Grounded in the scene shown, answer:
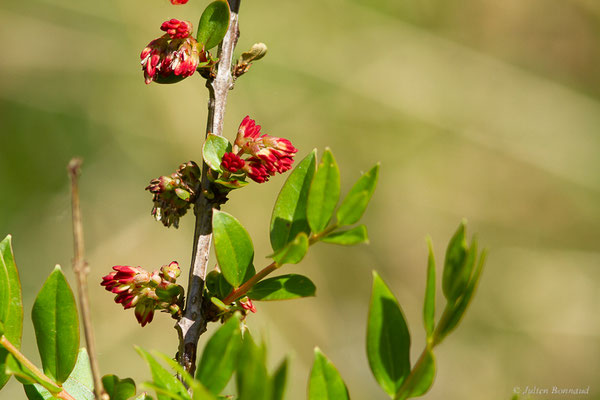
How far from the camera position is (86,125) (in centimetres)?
291

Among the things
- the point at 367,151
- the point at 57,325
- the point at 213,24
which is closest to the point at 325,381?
the point at 57,325

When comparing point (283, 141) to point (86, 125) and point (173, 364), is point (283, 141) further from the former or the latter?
point (86, 125)

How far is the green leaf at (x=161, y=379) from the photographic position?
0.48 metres

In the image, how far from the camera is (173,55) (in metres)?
0.72

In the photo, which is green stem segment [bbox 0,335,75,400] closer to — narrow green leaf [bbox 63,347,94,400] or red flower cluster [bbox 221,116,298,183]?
narrow green leaf [bbox 63,347,94,400]

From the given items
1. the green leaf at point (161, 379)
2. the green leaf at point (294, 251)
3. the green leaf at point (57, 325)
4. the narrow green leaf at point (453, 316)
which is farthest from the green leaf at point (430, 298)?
the green leaf at point (57, 325)

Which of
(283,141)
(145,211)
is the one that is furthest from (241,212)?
(283,141)

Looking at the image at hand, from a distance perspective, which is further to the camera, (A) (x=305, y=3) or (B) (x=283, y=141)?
(A) (x=305, y=3)

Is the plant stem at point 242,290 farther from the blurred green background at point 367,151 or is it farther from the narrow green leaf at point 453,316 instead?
the blurred green background at point 367,151

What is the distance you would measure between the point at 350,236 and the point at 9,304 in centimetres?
34

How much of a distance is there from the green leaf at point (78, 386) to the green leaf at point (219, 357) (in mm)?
216

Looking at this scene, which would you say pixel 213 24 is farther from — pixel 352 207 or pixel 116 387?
pixel 116 387

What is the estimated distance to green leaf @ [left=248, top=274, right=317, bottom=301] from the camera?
61 centimetres

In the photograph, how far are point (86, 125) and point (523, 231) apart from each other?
247 centimetres
